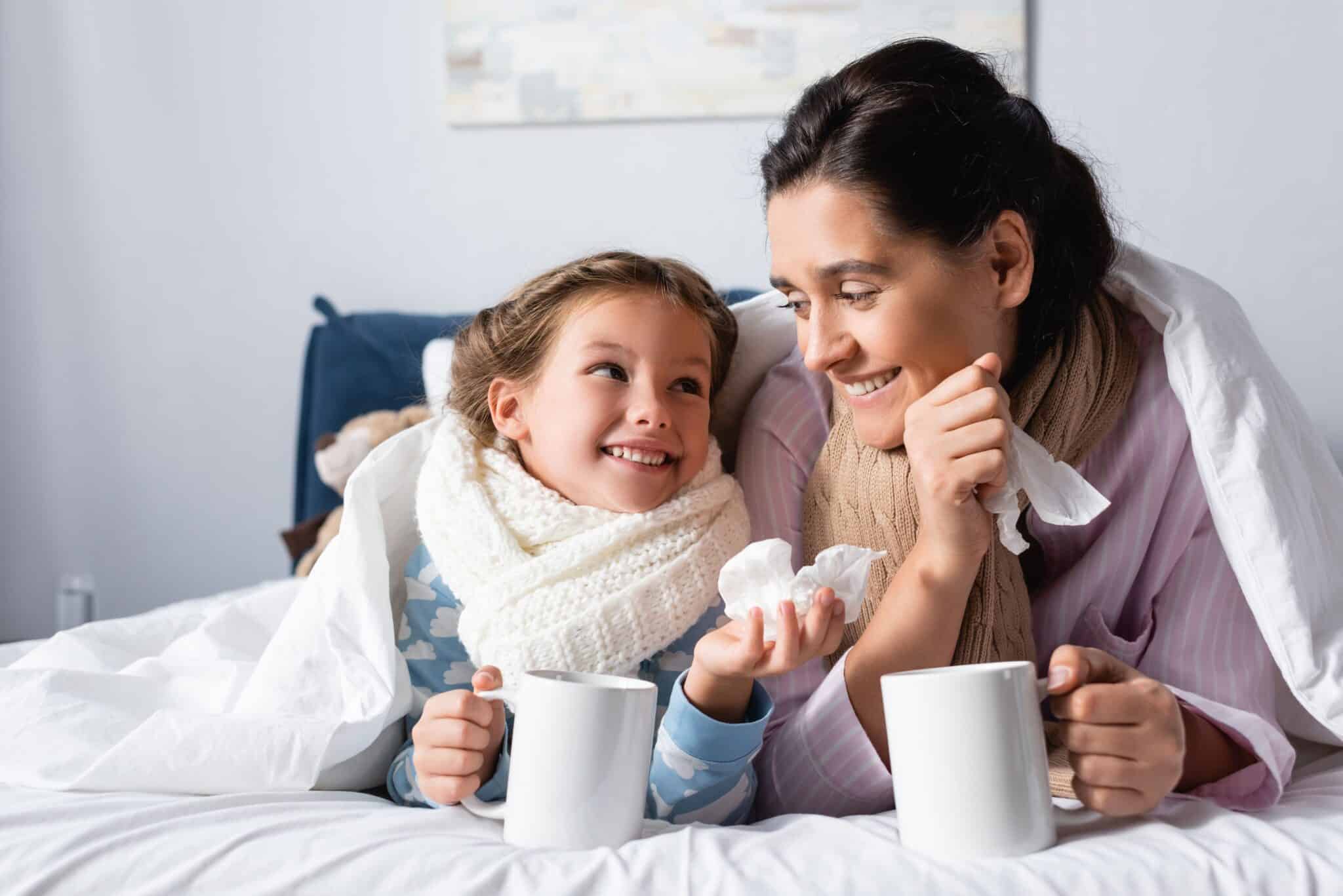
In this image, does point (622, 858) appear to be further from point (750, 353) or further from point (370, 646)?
point (750, 353)

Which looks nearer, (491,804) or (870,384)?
(491,804)

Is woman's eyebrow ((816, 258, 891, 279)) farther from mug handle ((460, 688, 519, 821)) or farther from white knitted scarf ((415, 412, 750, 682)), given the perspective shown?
mug handle ((460, 688, 519, 821))

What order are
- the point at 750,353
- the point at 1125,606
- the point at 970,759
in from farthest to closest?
1. the point at 750,353
2. the point at 1125,606
3. the point at 970,759

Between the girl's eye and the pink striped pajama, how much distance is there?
17 cm

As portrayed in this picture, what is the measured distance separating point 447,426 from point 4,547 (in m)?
2.09

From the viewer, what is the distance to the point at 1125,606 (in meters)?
1.10

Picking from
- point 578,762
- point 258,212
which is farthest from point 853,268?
point 258,212

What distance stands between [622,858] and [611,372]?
480 mm

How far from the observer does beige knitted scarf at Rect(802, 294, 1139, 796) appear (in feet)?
3.31

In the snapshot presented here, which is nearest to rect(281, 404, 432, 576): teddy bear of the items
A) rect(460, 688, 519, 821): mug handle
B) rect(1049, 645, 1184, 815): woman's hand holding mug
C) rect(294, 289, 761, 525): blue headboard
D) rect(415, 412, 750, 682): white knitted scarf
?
rect(294, 289, 761, 525): blue headboard

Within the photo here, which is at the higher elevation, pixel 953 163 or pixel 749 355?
pixel 953 163

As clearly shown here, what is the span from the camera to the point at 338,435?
213 centimetres

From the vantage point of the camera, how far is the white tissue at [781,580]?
2.63 feet

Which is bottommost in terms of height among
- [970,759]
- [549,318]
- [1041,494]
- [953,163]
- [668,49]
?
[970,759]
